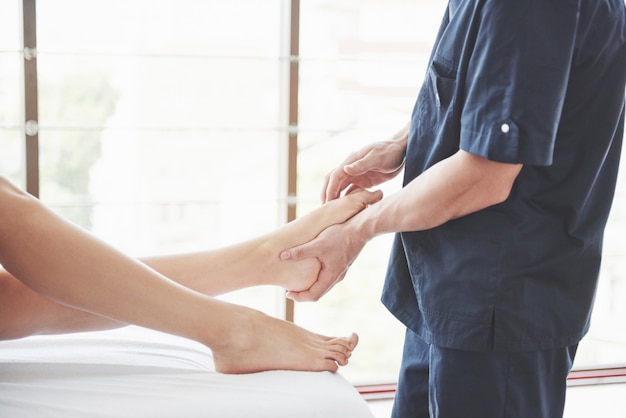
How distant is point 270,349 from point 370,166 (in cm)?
47

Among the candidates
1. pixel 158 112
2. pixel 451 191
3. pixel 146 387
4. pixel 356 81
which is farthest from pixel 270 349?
pixel 158 112

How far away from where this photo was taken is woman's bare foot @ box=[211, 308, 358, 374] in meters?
1.57

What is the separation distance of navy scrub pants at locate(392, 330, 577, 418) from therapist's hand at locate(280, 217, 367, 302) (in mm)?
374

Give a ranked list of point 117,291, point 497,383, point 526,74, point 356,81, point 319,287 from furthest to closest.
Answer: point 356,81
point 319,287
point 117,291
point 497,383
point 526,74

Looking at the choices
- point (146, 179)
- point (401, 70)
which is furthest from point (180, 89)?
point (146, 179)

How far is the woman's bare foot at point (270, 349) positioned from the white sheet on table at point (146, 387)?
26 mm

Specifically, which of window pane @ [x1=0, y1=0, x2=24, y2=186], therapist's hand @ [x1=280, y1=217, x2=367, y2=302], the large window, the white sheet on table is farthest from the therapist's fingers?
window pane @ [x1=0, y1=0, x2=24, y2=186]

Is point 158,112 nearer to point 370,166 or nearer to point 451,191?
point 370,166

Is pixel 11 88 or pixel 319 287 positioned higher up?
pixel 11 88

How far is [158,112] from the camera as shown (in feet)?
14.2

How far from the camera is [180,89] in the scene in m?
3.66

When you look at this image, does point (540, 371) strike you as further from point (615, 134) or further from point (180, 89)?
point (180, 89)

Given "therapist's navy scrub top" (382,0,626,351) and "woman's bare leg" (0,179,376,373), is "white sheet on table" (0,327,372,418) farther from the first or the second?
"therapist's navy scrub top" (382,0,626,351)

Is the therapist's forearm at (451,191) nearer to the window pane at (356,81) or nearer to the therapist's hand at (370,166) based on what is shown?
the therapist's hand at (370,166)
